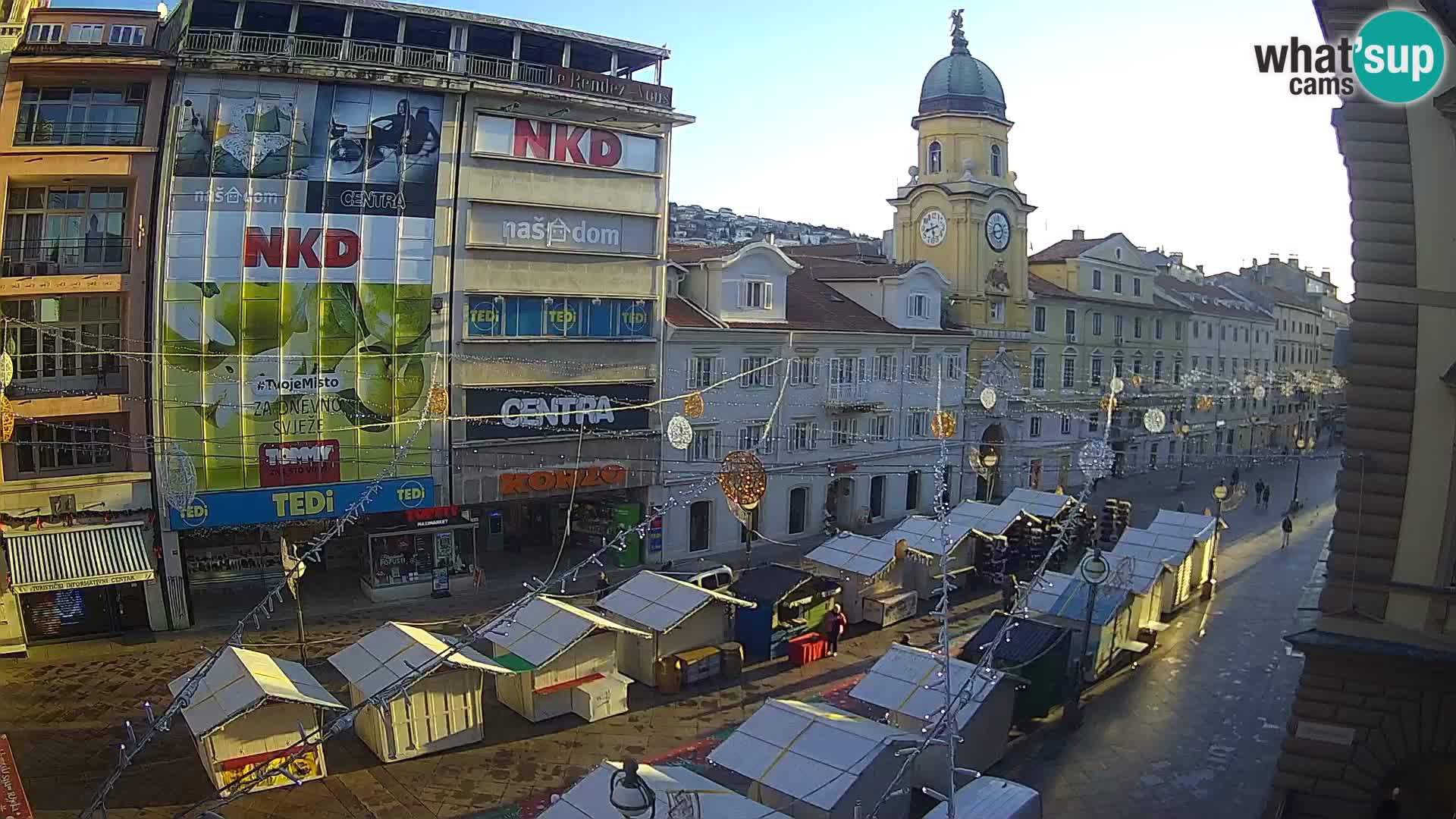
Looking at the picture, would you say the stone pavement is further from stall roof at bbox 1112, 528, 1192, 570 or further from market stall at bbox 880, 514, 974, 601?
market stall at bbox 880, 514, 974, 601

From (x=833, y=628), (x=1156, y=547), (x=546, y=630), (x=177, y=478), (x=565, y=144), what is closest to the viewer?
(x=546, y=630)

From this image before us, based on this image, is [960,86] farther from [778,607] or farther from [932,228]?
[778,607]

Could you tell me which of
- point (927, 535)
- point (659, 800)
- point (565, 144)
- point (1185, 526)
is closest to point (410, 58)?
point (565, 144)

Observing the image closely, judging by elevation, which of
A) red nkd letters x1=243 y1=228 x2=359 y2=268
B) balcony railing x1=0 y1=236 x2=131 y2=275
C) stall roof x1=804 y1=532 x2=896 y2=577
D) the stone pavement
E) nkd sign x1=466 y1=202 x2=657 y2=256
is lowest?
the stone pavement

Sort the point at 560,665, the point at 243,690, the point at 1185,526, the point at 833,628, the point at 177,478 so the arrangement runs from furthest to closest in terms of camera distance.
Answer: the point at 1185,526 → the point at 177,478 → the point at 833,628 → the point at 560,665 → the point at 243,690

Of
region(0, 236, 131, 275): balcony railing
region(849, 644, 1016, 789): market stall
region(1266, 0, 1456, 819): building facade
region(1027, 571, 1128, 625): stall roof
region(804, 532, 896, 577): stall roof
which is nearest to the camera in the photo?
region(1266, 0, 1456, 819): building facade

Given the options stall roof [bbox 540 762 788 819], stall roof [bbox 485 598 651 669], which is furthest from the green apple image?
stall roof [bbox 540 762 788 819]
